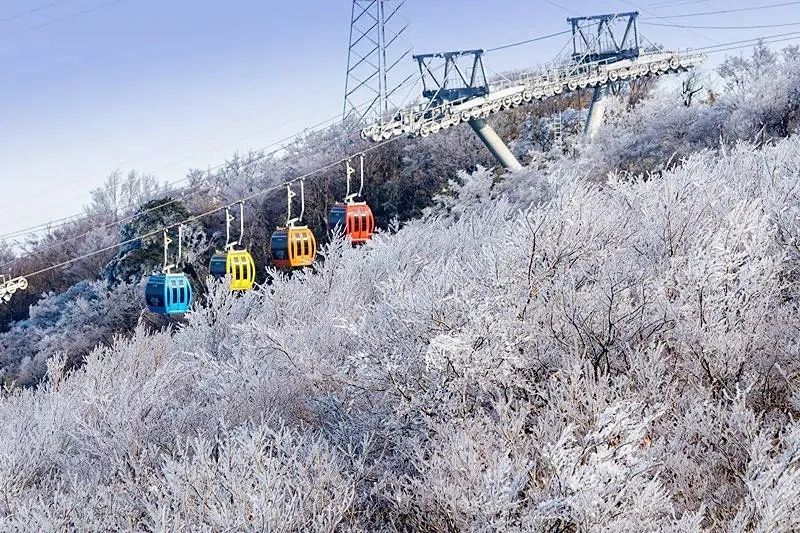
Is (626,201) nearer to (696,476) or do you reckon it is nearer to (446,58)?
(696,476)

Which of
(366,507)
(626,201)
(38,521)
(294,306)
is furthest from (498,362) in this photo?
(294,306)

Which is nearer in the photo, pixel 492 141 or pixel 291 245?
pixel 291 245

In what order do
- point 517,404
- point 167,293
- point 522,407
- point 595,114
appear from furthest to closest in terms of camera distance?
point 595,114, point 167,293, point 517,404, point 522,407

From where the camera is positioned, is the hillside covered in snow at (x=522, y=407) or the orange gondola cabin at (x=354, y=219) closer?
the hillside covered in snow at (x=522, y=407)

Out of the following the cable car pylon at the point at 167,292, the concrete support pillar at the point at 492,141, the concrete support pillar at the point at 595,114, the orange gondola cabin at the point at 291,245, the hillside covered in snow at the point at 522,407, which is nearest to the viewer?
the hillside covered in snow at the point at 522,407

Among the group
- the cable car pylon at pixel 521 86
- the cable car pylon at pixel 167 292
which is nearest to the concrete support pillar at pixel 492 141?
the cable car pylon at pixel 521 86

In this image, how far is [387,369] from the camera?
8.53m

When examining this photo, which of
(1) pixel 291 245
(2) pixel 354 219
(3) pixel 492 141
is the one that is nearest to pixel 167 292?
(1) pixel 291 245

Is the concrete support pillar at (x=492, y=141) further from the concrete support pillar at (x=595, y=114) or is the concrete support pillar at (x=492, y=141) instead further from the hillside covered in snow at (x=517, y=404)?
the hillside covered in snow at (x=517, y=404)

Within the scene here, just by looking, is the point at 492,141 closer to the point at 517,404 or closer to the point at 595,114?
the point at 595,114

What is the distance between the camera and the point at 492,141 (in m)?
20.8

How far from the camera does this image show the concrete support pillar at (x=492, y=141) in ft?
64.1

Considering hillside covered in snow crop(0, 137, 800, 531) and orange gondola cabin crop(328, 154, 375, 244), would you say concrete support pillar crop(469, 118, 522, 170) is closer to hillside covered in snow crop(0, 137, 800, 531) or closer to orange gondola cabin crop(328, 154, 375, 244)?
orange gondola cabin crop(328, 154, 375, 244)

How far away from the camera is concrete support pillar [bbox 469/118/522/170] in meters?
19.5
